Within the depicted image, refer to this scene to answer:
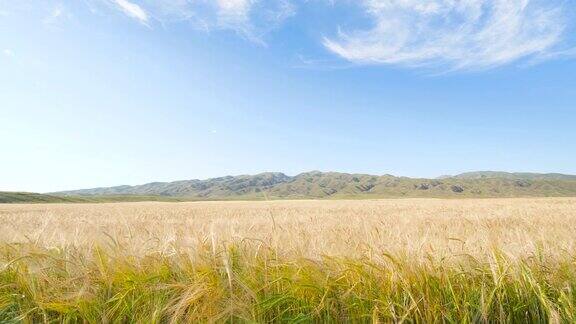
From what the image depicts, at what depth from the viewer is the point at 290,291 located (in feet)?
8.96

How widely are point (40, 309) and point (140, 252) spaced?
2.86 feet

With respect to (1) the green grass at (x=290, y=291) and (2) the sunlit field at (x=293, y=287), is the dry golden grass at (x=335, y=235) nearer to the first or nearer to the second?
(2) the sunlit field at (x=293, y=287)

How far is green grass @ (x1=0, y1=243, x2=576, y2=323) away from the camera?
8.16 ft

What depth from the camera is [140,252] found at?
3510mm

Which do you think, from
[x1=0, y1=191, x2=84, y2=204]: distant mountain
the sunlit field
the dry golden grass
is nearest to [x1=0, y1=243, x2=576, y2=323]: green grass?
the sunlit field

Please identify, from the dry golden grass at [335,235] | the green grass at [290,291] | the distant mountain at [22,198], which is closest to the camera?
the green grass at [290,291]

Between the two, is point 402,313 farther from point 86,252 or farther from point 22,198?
point 22,198

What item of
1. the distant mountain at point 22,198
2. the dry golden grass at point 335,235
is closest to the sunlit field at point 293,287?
the dry golden grass at point 335,235

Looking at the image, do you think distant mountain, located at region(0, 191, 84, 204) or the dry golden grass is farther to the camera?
distant mountain, located at region(0, 191, 84, 204)

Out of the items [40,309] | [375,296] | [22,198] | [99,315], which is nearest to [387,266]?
[375,296]

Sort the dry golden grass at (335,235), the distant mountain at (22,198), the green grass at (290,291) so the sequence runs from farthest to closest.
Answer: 1. the distant mountain at (22,198)
2. the dry golden grass at (335,235)
3. the green grass at (290,291)

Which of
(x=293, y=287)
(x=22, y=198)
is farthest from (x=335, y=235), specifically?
(x=22, y=198)

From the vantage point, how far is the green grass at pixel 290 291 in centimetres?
249

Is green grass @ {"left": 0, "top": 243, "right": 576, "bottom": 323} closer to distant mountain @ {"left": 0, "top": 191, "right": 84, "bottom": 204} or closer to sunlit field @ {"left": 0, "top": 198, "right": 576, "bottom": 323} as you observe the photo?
sunlit field @ {"left": 0, "top": 198, "right": 576, "bottom": 323}
